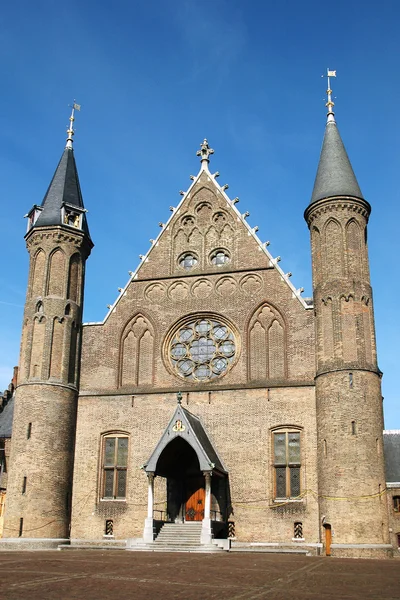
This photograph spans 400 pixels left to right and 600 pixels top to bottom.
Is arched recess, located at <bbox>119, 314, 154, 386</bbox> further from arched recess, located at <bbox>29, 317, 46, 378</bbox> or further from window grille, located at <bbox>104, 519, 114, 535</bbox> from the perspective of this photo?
window grille, located at <bbox>104, 519, 114, 535</bbox>

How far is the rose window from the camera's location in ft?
99.1

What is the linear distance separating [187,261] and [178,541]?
13337 millimetres

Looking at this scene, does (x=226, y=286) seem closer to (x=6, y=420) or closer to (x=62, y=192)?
(x=62, y=192)

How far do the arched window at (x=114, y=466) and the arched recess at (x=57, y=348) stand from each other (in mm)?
3760

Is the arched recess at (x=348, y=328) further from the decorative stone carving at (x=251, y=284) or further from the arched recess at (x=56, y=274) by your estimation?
the arched recess at (x=56, y=274)

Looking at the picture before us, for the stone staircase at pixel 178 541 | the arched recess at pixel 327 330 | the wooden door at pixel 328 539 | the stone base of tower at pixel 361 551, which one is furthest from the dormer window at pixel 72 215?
the stone base of tower at pixel 361 551

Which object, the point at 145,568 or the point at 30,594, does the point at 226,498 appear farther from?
the point at 30,594

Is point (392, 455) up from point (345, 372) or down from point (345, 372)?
down

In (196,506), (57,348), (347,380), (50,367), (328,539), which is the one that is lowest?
(328,539)

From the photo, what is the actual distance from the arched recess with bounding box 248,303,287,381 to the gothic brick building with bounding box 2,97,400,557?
0.06m

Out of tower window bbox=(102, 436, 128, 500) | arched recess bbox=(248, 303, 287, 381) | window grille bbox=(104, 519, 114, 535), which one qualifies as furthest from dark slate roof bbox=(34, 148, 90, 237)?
window grille bbox=(104, 519, 114, 535)

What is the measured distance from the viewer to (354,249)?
29.4 m

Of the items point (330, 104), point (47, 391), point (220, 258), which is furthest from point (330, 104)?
point (47, 391)

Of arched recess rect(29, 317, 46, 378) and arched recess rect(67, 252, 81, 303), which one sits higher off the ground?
arched recess rect(67, 252, 81, 303)
